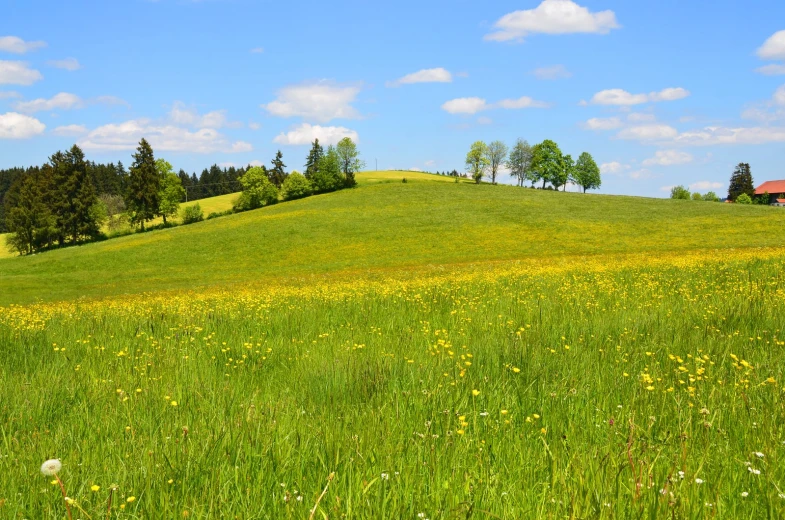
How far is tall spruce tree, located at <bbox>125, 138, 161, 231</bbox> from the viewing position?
3319 inches

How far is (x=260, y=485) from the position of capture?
8.91 feet

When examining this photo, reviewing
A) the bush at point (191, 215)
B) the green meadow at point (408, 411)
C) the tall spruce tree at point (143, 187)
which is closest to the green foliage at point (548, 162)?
the bush at point (191, 215)

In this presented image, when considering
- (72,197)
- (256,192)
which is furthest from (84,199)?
(256,192)

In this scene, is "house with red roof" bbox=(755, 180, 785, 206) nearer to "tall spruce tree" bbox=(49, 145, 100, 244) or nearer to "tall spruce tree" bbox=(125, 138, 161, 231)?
"tall spruce tree" bbox=(125, 138, 161, 231)

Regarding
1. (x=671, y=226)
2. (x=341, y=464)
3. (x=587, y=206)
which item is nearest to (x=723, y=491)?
(x=341, y=464)

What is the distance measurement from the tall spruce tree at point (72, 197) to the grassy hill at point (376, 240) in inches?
774

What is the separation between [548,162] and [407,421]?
436ft

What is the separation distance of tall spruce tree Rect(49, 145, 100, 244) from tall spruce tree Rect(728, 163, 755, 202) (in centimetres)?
14802

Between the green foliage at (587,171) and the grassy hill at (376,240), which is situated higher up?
the green foliage at (587,171)

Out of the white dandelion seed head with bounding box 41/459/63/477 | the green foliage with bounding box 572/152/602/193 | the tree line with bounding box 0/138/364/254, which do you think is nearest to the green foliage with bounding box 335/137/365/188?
the tree line with bounding box 0/138/364/254

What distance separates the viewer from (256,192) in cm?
9794

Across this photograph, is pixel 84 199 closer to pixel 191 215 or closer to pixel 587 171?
pixel 191 215

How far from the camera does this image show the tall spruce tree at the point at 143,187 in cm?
8431

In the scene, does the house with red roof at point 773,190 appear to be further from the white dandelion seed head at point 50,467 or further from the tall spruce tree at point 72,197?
the white dandelion seed head at point 50,467
